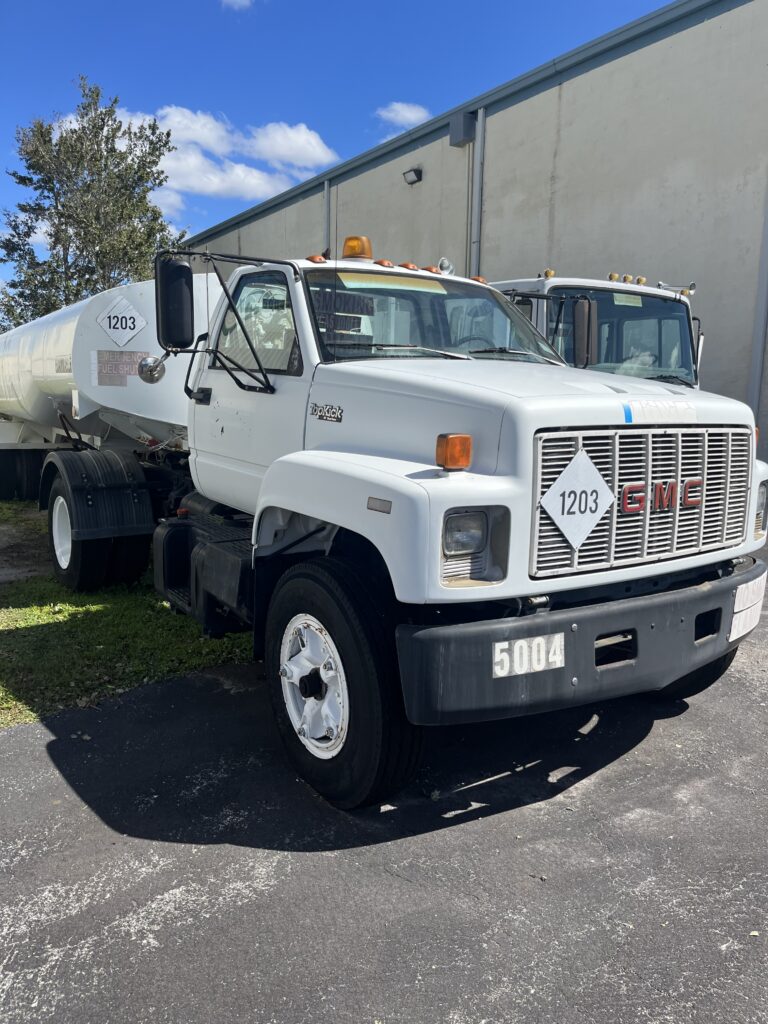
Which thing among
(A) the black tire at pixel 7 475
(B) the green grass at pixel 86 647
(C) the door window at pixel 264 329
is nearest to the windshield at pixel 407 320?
(C) the door window at pixel 264 329

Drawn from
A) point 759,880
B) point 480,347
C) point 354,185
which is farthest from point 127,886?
point 354,185

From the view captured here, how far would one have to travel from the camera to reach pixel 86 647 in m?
5.40

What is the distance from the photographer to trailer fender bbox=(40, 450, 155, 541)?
6449 mm

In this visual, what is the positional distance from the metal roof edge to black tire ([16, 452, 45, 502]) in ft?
34.7

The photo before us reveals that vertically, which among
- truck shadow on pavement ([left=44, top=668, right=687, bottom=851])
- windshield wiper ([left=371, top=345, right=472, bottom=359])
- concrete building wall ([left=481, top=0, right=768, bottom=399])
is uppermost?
concrete building wall ([left=481, top=0, right=768, bottom=399])

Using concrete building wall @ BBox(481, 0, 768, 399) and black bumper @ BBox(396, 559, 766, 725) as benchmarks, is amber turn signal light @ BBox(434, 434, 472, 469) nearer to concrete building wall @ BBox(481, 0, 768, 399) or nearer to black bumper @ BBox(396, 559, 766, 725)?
black bumper @ BBox(396, 559, 766, 725)

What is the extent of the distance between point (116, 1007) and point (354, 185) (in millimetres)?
19320

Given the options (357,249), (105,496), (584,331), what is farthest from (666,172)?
(105,496)

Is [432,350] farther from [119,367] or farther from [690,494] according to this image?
[119,367]

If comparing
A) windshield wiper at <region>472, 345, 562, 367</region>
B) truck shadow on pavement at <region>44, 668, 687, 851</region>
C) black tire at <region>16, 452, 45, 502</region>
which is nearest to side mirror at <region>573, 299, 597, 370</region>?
windshield wiper at <region>472, 345, 562, 367</region>

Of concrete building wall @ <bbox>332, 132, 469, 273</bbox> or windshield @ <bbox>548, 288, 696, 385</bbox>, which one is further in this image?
concrete building wall @ <bbox>332, 132, 469, 273</bbox>

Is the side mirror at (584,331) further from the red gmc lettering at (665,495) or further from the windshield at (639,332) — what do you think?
the red gmc lettering at (665,495)

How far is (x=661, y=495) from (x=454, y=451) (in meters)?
0.97

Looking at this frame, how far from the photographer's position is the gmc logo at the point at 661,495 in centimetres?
321
